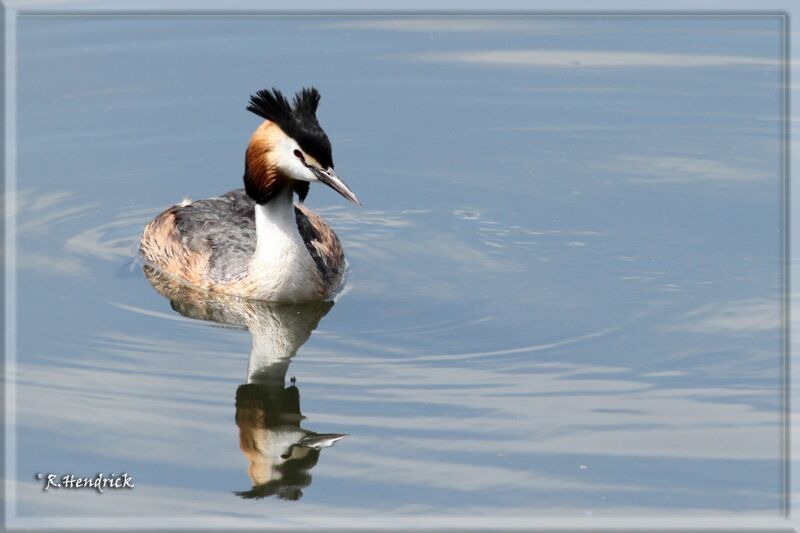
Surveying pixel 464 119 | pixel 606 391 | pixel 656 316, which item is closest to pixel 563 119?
pixel 464 119

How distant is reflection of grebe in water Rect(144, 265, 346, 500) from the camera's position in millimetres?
10094

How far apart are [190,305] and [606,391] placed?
3777 millimetres

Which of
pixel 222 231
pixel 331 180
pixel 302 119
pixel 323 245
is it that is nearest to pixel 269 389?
pixel 331 180

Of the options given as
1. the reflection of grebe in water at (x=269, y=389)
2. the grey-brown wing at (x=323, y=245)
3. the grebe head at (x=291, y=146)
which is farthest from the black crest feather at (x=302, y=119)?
the reflection of grebe in water at (x=269, y=389)

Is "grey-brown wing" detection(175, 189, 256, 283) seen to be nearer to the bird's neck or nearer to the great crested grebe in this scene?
the great crested grebe

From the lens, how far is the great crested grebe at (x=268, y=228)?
12305 millimetres

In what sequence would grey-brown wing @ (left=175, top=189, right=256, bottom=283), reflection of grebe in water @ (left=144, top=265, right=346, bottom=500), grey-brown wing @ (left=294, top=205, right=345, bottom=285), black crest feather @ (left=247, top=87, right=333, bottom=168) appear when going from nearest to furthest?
reflection of grebe in water @ (left=144, top=265, right=346, bottom=500)
black crest feather @ (left=247, top=87, right=333, bottom=168)
grey-brown wing @ (left=294, top=205, right=345, bottom=285)
grey-brown wing @ (left=175, top=189, right=256, bottom=283)

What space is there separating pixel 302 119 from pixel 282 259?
4.34 feet

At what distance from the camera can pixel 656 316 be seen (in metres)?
12.3

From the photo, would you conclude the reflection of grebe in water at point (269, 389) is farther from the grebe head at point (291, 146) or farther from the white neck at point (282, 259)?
the grebe head at point (291, 146)

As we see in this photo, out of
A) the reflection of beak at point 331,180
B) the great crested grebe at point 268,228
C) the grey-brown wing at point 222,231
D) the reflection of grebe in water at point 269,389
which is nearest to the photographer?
the reflection of grebe in water at point 269,389

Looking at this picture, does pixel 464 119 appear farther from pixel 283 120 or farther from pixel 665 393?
pixel 665 393

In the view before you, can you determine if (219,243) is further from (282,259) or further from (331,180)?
(331,180)

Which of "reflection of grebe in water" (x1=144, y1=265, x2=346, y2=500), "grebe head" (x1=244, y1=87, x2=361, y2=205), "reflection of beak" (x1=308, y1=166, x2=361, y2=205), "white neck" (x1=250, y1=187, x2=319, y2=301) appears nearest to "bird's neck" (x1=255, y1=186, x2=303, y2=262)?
"white neck" (x1=250, y1=187, x2=319, y2=301)
